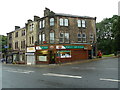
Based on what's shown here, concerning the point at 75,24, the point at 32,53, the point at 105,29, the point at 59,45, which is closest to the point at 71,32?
the point at 75,24

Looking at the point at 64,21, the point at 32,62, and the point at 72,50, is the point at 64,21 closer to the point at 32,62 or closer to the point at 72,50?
the point at 72,50

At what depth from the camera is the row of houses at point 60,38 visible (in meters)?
29.3

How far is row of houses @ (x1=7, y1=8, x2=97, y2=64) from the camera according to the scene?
29.3m

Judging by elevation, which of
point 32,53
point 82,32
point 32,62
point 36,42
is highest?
point 82,32

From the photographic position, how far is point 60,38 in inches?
1164

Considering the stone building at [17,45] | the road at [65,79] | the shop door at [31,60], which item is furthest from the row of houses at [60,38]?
the road at [65,79]

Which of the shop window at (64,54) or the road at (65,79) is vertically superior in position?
the shop window at (64,54)

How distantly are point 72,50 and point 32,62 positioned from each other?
10098 mm

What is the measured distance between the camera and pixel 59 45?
2892cm

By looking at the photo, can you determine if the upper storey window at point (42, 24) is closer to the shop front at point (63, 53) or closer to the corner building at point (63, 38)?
the corner building at point (63, 38)

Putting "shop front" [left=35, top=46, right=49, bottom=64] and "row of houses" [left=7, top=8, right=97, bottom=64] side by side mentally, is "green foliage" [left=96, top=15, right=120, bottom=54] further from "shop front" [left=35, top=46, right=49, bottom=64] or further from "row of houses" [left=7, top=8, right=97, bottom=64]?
"shop front" [left=35, top=46, right=49, bottom=64]

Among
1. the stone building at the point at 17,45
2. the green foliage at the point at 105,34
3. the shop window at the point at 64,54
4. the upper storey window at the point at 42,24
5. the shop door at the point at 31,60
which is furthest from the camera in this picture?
the green foliage at the point at 105,34

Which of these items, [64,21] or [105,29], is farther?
[105,29]

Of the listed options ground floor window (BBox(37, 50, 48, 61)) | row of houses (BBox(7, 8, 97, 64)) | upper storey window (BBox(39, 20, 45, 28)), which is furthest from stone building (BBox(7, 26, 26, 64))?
upper storey window (BBox(39, 20, 45, 28))
